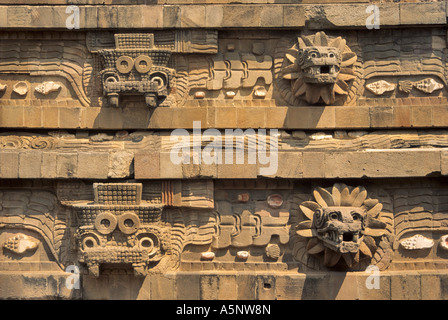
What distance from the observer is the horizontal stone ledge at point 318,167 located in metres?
9.48

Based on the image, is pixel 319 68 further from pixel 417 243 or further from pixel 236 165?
pixel 417 243

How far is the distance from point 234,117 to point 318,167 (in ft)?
4.96

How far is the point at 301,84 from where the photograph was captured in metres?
9.76

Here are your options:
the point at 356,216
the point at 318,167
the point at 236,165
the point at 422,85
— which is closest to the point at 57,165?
the point at 236,165

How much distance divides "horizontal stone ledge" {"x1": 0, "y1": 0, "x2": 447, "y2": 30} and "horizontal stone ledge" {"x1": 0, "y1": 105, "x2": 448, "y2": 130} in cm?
129

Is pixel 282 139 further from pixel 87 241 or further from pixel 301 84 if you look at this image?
pixel 87 241

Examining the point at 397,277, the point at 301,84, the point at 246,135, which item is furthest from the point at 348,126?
the point at 397,277

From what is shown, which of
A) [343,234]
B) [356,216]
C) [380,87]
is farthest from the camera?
[380,87]

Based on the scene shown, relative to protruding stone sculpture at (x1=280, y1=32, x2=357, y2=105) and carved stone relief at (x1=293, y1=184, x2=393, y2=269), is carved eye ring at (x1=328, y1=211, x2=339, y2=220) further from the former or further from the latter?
protruding stone sculpture at (x1=280, y1=32, x2=357, y2=105)

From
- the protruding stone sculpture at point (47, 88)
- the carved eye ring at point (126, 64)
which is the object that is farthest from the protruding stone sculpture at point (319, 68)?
the protruding stone sculpture at point (47, 88)

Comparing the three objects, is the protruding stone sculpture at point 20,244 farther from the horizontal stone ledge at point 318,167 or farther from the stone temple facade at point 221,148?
the horizontal stone ledge at point 318,167

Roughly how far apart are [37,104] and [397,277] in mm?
6219

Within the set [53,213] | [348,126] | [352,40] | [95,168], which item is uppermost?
[352,40]

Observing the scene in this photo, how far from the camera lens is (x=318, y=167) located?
9539 millimetres
